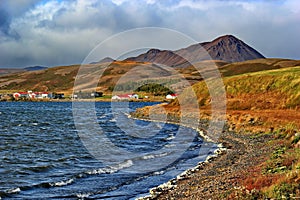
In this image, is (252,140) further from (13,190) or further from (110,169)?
(13,190)

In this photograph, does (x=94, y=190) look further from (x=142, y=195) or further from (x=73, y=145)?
(x=73, y=145)

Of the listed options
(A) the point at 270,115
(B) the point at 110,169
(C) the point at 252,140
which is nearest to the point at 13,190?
(B) the point at 110,169

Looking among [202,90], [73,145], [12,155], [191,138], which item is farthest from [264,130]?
[202,90]

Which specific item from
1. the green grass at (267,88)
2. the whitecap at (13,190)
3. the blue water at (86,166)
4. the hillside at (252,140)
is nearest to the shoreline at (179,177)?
the hillside at (252,140)

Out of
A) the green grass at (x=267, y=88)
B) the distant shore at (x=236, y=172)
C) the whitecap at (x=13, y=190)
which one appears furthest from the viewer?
the green grass at (x=267, y=88)

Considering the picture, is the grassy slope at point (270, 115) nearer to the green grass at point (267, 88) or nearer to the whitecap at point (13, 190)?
the green grass at point (267, 88)

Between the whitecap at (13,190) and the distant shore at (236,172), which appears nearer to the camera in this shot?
the distant shore at (236,172)

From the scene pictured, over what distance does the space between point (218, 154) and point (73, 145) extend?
1806 centimetres

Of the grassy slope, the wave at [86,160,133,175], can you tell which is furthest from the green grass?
the wave at [86,160,133,175]

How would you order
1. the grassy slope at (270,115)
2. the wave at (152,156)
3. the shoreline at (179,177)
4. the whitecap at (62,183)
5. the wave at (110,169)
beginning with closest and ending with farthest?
the grassy slope at (270,115) < the shoreline at (179,177) < the whitecap at (62,183) < the wave at (110,169) < the wave at (152,156)

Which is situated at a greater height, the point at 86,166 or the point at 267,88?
the point at 267,88

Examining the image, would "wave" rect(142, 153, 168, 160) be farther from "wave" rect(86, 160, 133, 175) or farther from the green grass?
the green grass

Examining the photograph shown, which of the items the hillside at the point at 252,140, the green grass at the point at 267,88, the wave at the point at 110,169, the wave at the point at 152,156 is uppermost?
the green grass at the point at 267,88

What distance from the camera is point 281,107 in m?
61.3
